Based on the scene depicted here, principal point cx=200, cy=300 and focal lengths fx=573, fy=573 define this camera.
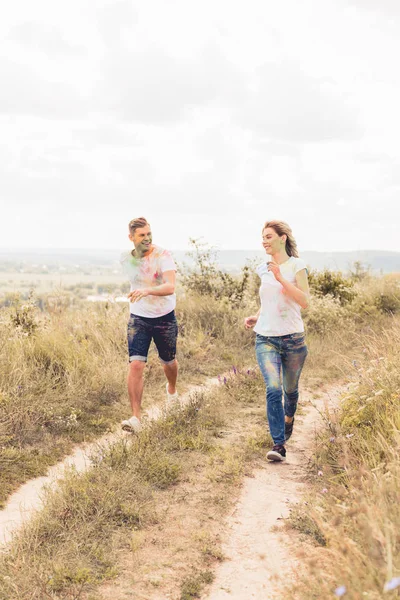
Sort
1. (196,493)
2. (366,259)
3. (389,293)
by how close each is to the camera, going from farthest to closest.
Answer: (366,259)
(389,293)
(196,493)

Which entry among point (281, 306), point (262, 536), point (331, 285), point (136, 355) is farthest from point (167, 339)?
point (331, 285)

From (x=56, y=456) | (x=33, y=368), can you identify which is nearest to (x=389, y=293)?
(x=33, y=368)

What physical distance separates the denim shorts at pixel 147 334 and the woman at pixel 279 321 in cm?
124

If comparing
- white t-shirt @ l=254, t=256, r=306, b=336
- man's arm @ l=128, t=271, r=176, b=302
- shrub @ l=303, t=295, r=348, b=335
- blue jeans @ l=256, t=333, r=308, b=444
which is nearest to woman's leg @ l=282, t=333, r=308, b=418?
blue jeans @ l=256, t=333, r=308, b=444

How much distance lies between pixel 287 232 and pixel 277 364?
3.98 feet

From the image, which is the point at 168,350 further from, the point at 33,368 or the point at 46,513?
the point at 46,513

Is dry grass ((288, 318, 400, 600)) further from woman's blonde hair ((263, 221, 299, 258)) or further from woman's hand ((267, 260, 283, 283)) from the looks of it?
woman's blonde hair ((263, 221, 299, 258))

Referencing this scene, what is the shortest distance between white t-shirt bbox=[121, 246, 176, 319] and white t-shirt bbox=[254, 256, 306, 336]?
1241mm

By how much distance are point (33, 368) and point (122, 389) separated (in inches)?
46.0

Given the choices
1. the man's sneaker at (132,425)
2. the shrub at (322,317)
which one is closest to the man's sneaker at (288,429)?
the man's sneaker at (132,425)

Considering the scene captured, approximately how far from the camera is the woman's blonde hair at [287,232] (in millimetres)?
5254

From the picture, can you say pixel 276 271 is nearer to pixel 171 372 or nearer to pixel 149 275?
pixel 149 275

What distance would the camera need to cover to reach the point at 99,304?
11.3m

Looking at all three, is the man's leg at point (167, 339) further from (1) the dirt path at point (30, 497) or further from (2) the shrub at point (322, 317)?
(2) the shrub at point (322, 317)
